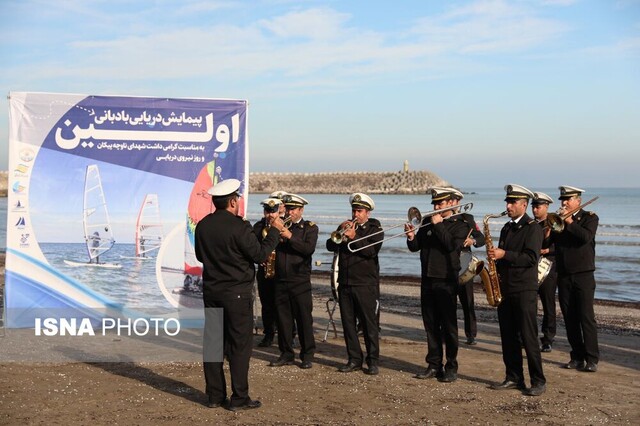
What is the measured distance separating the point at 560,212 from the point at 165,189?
17.4 ft

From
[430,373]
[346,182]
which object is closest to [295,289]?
[430,373]

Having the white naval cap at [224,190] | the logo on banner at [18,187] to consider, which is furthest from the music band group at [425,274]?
the logo on banner at [18,187]

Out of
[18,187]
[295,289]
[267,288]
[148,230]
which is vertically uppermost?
[18,187]

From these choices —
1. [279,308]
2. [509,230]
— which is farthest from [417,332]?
[509,230]

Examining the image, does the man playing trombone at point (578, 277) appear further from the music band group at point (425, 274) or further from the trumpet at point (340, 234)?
the trumpet at point (340, 234)

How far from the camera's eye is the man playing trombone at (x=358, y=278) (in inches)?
368

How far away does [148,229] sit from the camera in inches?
440

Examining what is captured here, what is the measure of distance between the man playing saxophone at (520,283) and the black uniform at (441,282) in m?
0.59

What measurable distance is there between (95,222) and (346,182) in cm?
13249

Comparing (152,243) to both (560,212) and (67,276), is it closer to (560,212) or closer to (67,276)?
(67,276)

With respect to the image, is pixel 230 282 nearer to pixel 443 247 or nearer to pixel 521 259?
pixel 443 247

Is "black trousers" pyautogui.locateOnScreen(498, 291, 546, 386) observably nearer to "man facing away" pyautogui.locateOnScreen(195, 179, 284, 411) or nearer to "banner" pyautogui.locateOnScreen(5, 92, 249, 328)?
"man facing away" pyautogui.locateOnScreen(195, 179, 284, 411)

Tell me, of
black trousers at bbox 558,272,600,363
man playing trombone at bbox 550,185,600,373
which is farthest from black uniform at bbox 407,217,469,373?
black trousers at bbox 558,272,600,363

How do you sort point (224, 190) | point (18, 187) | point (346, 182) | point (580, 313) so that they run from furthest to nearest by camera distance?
point (346, 182)
point (18, 187)
point (580, 313)
point (224, 190)
